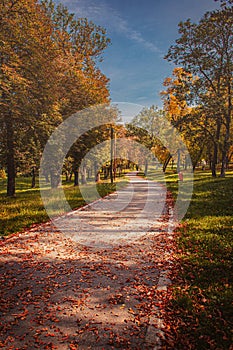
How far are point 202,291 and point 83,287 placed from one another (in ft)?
6.67

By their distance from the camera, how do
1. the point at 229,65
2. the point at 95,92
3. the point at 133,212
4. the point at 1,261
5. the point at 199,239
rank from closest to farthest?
the point at 1,261
the point at 199,239
the point at 133,212
the point at 229,65
the point at 95,92

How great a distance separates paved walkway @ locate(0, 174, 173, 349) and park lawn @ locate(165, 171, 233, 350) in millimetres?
262

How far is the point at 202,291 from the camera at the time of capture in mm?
4035

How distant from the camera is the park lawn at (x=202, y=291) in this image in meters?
3.01

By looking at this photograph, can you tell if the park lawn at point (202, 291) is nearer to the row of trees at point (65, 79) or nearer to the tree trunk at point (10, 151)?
the row of trees at point (65, 79)

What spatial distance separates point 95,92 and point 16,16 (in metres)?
11.7

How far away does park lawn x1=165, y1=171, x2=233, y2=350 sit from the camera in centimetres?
301

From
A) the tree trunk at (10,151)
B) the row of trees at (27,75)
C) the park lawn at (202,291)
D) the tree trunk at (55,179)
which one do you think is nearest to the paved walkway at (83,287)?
the park lawn at (202,291)

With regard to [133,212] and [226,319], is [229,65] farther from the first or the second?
[226,319]

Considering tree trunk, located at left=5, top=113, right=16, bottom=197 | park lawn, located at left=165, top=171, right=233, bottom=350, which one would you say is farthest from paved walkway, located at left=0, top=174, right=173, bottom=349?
Answer: tree trunk, located at left=5, top=113, right=16, bottom=197

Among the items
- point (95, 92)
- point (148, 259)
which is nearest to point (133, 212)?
point (148, 259)

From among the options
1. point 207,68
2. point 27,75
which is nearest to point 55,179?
point 27,75

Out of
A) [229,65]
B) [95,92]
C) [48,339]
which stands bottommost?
[48,339]

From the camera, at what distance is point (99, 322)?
3338 millimetres
